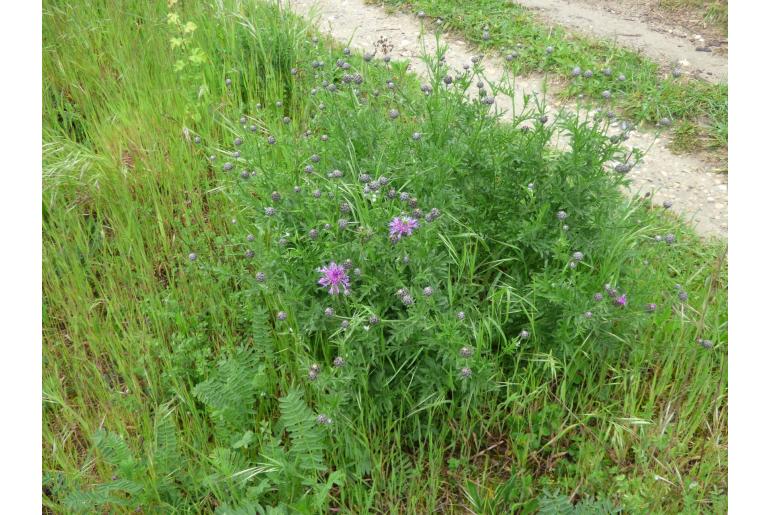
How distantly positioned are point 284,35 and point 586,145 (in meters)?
2.63

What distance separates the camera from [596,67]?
4.65 metres

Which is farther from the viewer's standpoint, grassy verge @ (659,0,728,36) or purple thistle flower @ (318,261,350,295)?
grassy verge @ (659,0,728,36)

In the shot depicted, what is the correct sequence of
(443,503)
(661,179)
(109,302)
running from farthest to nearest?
(661,179)
(109,302)
(443,503)

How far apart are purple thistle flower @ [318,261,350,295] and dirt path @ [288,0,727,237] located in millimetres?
1478

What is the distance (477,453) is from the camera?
7.62 feet

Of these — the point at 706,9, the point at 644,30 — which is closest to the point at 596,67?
the point at 644,30

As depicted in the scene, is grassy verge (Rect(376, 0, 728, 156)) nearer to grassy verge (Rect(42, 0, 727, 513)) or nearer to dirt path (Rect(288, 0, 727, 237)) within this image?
dirt path (Rect(288, 0, 727, 237))

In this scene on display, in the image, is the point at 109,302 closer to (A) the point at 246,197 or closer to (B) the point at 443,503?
(A) the point at 246,197

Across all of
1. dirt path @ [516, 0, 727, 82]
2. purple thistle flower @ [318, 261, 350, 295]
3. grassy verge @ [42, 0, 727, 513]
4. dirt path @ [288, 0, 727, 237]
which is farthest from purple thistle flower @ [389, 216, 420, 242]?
dirt path @ [516, 0, 727, 82]

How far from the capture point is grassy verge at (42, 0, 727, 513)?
2.18m

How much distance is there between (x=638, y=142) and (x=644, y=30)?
1.64 metres

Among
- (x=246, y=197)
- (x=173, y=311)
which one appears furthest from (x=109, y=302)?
(x=246, y=197)

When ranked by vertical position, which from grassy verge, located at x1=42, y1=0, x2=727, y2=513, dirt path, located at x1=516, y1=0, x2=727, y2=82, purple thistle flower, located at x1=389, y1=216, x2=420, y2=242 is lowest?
grassy verge, located at x1=42, y1=0, x2=727, y2=513

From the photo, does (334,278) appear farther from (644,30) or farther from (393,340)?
(644,30)
